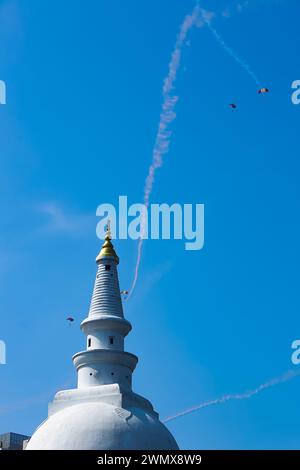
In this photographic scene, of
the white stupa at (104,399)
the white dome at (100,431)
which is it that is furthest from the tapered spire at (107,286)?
the white dome at (100,431)

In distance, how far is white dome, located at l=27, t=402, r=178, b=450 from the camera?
60.0 meters

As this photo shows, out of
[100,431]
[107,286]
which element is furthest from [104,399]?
[107,286]

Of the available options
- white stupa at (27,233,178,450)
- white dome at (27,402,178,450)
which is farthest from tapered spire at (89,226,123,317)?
white dome at (27,402,178,450)

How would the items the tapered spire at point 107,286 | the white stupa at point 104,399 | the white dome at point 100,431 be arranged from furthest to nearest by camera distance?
the tapered spire at point 107,286
the white stupa at point 104,399
the white dome at point 100,431

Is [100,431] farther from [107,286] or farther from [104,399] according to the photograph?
[107,286]

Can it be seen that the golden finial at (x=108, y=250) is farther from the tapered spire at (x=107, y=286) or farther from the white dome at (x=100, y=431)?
the white dome at (x=100, y=431)

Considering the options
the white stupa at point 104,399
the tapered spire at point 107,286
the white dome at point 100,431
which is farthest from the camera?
the tapered spire at point 107,286

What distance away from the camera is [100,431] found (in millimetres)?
60375

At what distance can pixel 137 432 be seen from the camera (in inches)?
2413

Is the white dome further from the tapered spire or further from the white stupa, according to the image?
the tapered spire

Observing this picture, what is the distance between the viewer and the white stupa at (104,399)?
60469mm
